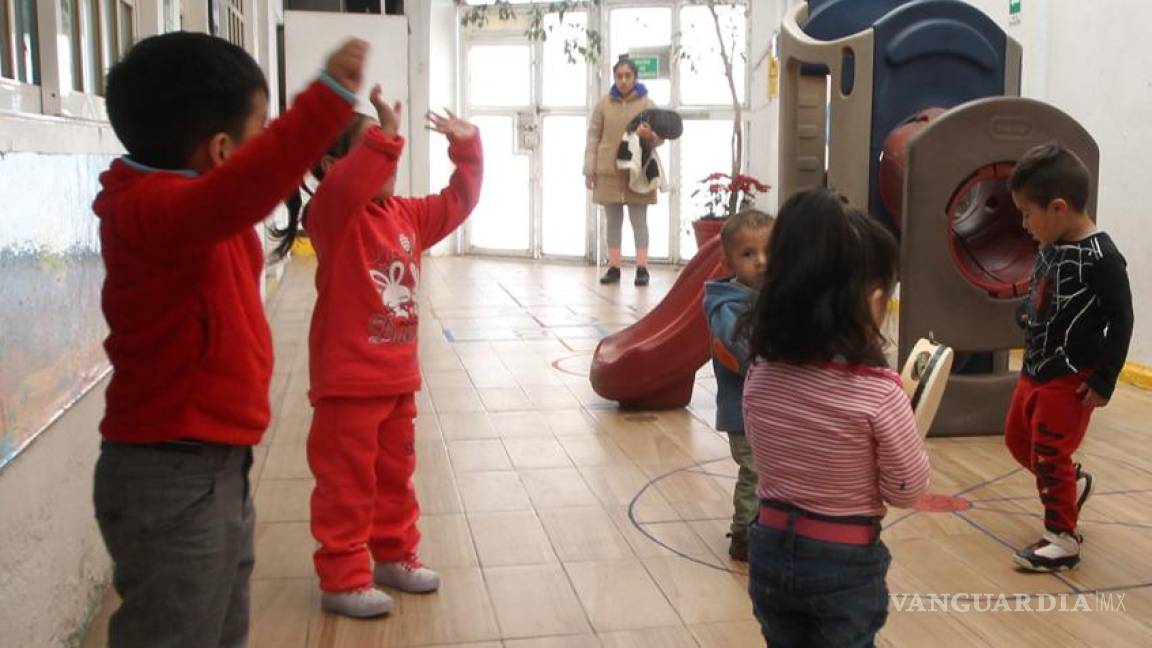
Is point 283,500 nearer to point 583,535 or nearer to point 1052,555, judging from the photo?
point 583,535

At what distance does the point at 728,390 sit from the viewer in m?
2.99

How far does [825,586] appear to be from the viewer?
1.80 meters

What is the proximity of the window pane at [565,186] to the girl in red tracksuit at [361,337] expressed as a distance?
347 inches

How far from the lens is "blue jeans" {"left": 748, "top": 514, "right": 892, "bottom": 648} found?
1799 mm

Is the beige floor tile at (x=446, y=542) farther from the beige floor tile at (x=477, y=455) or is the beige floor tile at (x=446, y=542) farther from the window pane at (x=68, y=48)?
the window pane at (x=68, y=48)

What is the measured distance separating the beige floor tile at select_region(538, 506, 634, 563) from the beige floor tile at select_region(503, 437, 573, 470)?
0.51 meters

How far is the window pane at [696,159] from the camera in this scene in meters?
10.9

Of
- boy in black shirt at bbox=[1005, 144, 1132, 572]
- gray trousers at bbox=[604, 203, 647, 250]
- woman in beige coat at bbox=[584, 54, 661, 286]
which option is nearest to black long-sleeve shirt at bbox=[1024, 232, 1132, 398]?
boy in black shirt at bbox=[1005, 144, 1132, 572]

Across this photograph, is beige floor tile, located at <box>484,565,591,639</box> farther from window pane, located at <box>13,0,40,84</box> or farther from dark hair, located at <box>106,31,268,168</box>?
window pane, located at <box>13,0,40,84</box>

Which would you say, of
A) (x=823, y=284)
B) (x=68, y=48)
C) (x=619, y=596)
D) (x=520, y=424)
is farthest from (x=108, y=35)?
(x=823, y=284)

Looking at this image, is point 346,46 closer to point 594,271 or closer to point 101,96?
point 101,96

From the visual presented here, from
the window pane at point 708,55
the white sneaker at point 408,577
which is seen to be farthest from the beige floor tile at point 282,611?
the window pane at point 708,55

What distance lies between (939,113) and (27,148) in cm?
339

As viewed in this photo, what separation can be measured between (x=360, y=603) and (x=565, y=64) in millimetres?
9137
